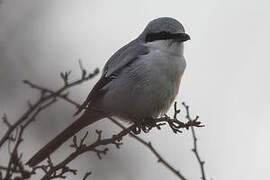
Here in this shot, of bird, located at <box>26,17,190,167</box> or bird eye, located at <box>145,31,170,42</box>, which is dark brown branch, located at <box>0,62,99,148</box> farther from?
bird eye, located at <box>145,31,170,42</box>

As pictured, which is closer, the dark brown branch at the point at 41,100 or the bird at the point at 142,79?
the dark brown branch at the point at 41,100

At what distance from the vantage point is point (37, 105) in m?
2.22

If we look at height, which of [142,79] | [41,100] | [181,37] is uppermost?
[41,100]

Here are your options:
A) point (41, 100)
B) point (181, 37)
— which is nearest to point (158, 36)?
point (181, 37)

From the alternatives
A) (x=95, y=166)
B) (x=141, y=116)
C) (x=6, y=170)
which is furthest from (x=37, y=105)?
(x=95, y=166)

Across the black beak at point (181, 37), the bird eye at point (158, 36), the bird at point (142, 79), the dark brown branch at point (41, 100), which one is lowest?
the bird at point (142, 79)

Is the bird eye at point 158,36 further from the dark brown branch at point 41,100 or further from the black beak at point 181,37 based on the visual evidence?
the dark brown branch at point 41,100

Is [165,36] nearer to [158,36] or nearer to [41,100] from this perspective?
[158,36]

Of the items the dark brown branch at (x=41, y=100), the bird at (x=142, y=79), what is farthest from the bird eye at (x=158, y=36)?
the dark brown branch at (x=41, y=100)

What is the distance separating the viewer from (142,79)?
4.16 metres

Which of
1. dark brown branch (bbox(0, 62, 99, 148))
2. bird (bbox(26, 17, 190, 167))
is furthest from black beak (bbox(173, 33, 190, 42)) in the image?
dark brown branch (bbox(0, 62, 99, 148))

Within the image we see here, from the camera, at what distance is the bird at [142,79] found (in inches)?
162

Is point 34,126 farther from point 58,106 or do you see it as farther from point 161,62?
point 161,62

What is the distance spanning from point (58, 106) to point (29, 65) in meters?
0.77
